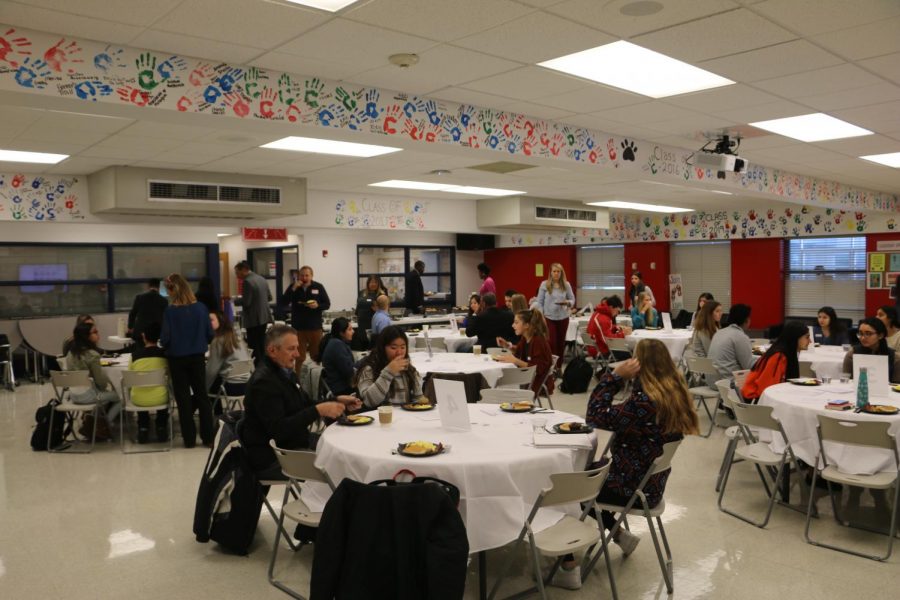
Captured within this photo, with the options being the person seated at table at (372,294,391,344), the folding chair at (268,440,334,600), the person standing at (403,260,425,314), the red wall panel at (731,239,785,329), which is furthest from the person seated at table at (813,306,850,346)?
the folding chair at (268,440,334,600)

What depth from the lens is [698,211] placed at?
13.3m

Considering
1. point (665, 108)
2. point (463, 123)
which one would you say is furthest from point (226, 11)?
point (665, 108)

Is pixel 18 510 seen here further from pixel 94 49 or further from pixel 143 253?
pixel 143 253

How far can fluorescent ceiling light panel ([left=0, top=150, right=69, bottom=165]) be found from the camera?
263 inches

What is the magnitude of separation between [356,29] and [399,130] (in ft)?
4.14

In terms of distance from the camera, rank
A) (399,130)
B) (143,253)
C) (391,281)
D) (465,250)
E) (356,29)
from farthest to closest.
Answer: (465,250), (391,281), (143,253), (399,130), (356,29)

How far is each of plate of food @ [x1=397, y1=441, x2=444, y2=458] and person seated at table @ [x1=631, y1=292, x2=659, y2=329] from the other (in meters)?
6.82

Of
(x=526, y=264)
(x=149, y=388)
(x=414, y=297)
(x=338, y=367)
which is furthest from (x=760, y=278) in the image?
(x=149, y=388)

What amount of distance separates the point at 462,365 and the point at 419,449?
2925 mm

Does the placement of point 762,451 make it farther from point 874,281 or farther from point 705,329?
point 874,281

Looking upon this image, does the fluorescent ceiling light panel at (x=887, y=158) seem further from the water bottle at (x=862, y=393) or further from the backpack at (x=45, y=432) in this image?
the backpack at (x=45, y=432)

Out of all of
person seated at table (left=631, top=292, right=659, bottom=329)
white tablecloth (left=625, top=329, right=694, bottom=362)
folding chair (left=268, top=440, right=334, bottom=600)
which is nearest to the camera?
folding chair (left=268, top=440, right=334, bottom=600)

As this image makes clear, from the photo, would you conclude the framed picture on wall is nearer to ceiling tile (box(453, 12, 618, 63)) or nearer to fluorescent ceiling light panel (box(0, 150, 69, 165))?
ceiling tile (box(453, 12, 618, 63))

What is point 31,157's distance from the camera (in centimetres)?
691
